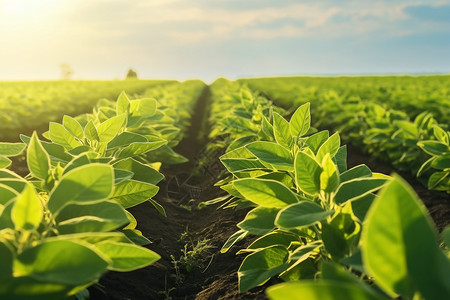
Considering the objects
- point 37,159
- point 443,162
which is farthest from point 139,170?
point 443,162

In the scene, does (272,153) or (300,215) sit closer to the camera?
(300,215)

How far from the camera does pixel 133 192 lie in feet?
6.25

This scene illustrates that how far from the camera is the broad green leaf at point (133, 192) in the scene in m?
1.90

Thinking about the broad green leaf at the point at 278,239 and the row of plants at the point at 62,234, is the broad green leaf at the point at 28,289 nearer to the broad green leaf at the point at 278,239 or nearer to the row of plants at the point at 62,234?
the row of plants at the point at 62,234

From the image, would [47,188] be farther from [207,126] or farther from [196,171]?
[207,126]

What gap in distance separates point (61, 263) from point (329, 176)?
0.86 meters

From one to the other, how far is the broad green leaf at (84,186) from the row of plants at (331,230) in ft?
1.51

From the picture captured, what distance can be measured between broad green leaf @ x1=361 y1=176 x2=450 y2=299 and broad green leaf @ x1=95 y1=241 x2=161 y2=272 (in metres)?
0.59

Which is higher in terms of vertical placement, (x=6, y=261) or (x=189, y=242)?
(x=6, y=261)

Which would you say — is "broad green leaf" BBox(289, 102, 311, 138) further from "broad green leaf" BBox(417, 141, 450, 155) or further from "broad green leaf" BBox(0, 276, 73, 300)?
"broad green leaf" BBox(417, 141, 450, 155)

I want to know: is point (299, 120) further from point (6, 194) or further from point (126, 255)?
point (6, 194)

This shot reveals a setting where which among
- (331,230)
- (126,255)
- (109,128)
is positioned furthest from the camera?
(109,128)

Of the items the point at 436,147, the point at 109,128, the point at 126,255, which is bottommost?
the point at 436,147

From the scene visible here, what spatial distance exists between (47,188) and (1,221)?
1.17ft
